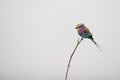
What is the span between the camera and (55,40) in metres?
2.69

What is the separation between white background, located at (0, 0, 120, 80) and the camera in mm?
2660

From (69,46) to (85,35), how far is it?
48 centimetres

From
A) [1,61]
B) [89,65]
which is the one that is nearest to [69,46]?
[89,65]

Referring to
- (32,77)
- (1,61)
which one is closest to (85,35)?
(32,77)

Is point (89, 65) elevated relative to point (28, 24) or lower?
lower

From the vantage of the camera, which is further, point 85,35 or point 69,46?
point 69,46

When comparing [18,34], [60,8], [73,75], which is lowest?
[73,75]

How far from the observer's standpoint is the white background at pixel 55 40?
266 centimetres

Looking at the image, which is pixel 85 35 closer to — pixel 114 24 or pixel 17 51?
pixel 114 24

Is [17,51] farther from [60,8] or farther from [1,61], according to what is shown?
[60,8]

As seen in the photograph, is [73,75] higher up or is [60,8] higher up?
[60,8]

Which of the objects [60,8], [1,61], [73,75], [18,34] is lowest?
[73,75]

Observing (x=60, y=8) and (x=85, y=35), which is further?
(x=60, y=8)

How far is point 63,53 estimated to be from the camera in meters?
2.67
